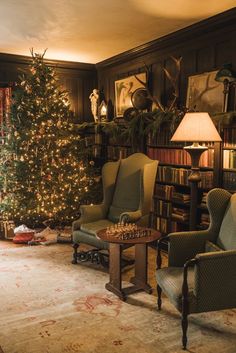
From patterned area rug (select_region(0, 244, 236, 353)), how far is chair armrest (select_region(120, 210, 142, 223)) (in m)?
0.57

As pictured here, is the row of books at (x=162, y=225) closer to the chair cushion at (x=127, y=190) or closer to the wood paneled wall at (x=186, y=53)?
the chair cushion at (x=127, y=190)

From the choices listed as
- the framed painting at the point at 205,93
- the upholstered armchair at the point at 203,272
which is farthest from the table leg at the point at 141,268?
the framed painting at the point at 205,93

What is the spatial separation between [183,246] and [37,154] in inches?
117

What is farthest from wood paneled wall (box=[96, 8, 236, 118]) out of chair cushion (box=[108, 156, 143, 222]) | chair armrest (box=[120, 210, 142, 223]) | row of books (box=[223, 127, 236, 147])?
chair armrest (box=[120, 210, 142, 223])

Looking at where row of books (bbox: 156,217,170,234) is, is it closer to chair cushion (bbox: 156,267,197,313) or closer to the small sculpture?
chair cushion (bbox: 156,267,197,313)

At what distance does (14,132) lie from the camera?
502 cm

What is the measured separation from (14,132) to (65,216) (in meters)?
1.42

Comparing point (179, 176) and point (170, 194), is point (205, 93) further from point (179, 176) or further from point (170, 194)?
point (170, 194)

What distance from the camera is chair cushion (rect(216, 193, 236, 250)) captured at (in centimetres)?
266

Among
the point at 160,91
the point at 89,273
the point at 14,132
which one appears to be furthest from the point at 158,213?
the point at 14,132

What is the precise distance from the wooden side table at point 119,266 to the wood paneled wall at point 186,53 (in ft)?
5.76

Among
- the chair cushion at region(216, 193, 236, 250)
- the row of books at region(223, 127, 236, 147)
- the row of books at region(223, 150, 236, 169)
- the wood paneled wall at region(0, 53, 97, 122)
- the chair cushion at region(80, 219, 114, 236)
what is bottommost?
the chair cushion at region(80, 219, 114, 236)

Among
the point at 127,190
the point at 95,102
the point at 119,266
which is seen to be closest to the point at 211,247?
the point at 119,266

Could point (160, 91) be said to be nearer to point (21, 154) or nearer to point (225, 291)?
point (21, 154)
